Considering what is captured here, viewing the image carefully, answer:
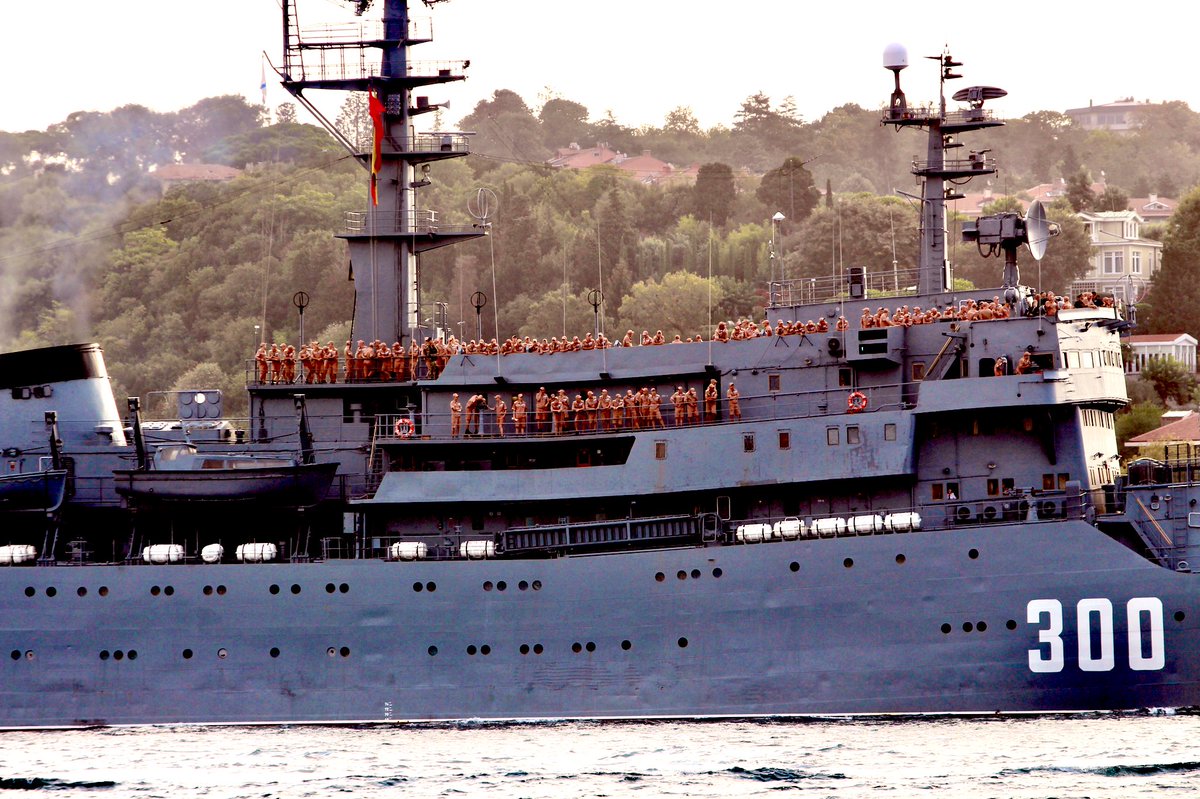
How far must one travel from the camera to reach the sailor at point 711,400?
35.1 m

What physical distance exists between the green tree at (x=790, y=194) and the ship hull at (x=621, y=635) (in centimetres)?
6564

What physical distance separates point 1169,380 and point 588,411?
1640 inches

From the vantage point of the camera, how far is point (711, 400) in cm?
3516

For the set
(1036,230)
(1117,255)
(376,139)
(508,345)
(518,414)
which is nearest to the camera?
(1036,230)

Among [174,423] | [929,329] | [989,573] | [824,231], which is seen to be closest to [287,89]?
[174,423]

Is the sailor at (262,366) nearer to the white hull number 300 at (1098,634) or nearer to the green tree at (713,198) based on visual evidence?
the white hull number 300 at (1098,634)

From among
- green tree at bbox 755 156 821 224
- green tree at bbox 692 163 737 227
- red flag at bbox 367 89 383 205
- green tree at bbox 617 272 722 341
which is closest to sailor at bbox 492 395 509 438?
red flag at bbox 367 89 383 205

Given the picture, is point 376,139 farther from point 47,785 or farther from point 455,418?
point 47,785

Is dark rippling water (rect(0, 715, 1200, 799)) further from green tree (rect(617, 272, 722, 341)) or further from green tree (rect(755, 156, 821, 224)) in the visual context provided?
green tree (rect(755, 156, 821, 224))

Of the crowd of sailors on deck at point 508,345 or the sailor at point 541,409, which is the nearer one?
the crowd of sailors on deck at point 508,345

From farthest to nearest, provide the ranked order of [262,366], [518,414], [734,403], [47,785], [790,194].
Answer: [790,194] < [262,366] < [518,414] < [734,403] < [47,785]

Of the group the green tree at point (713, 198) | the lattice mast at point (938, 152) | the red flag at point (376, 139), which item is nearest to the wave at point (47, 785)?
the red flag at point (376, 139)

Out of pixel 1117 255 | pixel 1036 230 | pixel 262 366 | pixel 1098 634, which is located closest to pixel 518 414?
pixel 262 366

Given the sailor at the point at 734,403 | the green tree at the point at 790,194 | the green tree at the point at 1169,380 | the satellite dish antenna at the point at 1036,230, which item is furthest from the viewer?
the green tree at the point at 790,194
